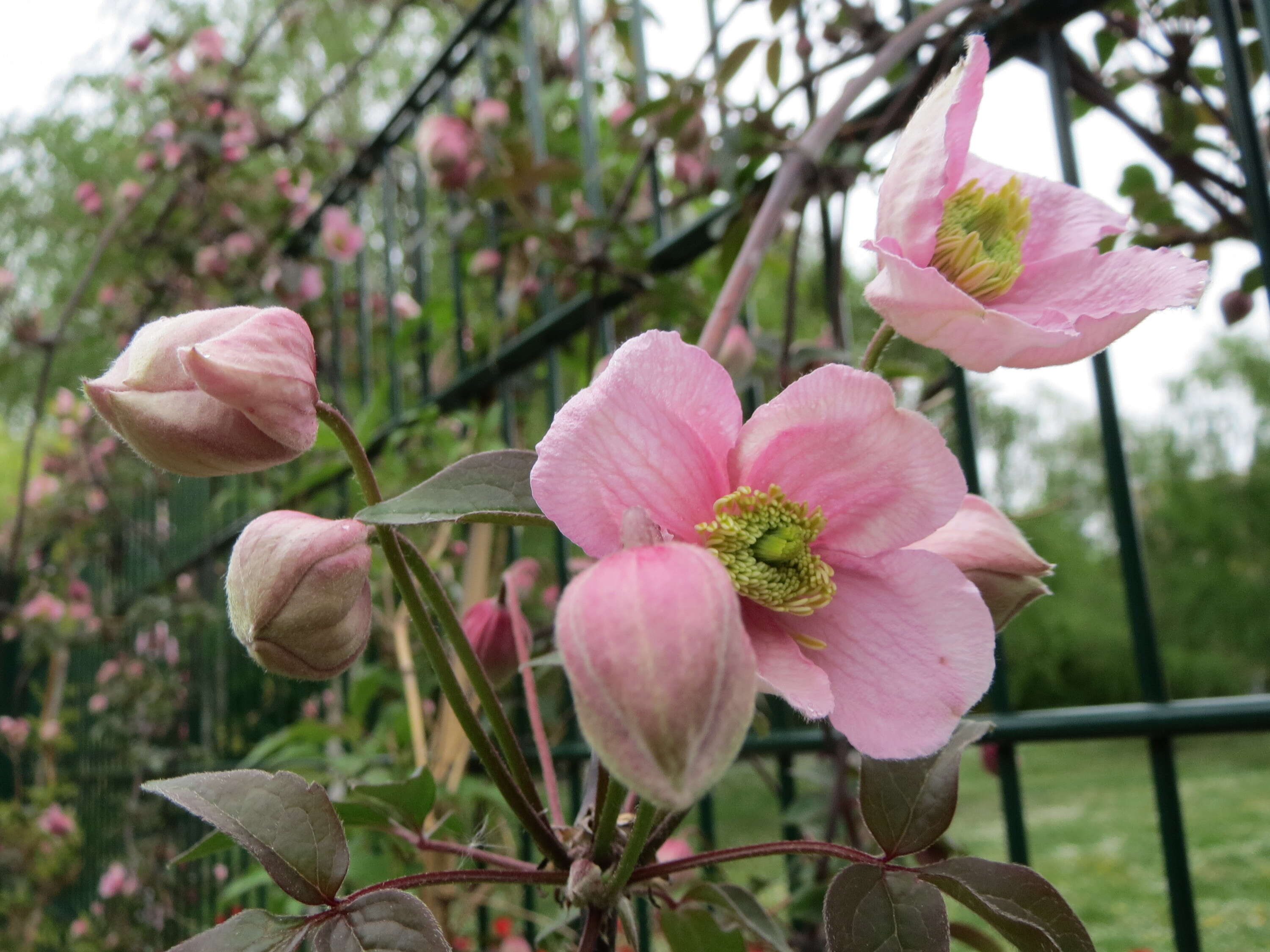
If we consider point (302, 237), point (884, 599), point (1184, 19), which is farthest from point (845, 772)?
point (302, 237)

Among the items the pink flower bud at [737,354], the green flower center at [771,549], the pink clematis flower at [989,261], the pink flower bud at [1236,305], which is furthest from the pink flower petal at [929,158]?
the pink flower bud at [1236,305]

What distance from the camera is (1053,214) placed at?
39cm

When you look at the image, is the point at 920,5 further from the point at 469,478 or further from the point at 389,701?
the point at 389,701

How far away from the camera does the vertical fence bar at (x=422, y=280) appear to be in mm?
1754

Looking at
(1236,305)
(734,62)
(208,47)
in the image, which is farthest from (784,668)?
(208,47)

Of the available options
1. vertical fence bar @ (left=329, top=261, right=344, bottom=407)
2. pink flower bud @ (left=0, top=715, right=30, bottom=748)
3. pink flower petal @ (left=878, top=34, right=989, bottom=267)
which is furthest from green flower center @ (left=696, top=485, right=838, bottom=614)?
pink flower bud @ (left=0, top=715, right=30, bottom=748)

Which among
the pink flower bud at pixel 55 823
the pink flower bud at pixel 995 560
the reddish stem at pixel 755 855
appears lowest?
Answer: the pink flower bud at pixel 55 823

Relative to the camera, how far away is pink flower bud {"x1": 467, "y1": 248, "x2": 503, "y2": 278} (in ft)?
5.14

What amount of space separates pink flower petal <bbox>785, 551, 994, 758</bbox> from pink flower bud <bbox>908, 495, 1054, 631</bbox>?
0.03 metres

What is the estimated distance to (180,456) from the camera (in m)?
0.34

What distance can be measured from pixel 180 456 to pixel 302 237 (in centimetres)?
231

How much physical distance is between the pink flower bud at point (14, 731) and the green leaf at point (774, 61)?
3626mm

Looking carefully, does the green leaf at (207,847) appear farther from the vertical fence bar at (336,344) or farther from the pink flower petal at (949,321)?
the vertical fence bar at (336,344)

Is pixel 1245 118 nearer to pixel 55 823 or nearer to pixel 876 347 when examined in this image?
pixel 876 347
